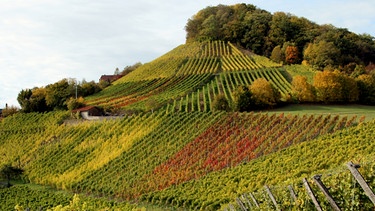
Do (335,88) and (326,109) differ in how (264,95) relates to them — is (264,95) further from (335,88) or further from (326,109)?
(335,88)

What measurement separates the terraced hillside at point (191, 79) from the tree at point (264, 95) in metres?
4.22

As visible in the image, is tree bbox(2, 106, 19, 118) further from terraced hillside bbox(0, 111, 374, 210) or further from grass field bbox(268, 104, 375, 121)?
grass field bbox(268, 104, 375, 121)

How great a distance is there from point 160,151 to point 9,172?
12895 mm

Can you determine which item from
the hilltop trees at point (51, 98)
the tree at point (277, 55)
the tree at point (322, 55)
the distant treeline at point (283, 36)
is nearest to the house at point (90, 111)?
the hilltop trees at point (51, 98)

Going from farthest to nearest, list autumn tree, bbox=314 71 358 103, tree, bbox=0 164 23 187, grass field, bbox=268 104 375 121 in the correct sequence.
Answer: autumn tree, bbox=314 71 358 103 < grass field, bbox=268 104 375 121 < tree, bbox=0 164 23 187

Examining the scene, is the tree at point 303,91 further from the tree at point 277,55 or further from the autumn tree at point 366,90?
the tree at point 277,55

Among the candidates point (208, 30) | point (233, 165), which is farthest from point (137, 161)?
point (208, 30)

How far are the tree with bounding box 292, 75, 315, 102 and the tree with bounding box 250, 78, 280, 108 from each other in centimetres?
304

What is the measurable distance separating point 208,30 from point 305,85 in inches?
1892

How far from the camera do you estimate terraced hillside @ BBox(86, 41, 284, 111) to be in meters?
53.7

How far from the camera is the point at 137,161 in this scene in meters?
35.4

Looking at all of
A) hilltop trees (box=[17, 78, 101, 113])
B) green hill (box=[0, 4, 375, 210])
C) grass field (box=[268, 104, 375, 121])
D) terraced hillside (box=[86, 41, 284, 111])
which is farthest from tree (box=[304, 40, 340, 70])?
hilltop trees (box=[17, 78, 101, 113])

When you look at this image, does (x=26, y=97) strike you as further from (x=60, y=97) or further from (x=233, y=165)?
(x=233, y=165)

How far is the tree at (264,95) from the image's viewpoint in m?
47.3
